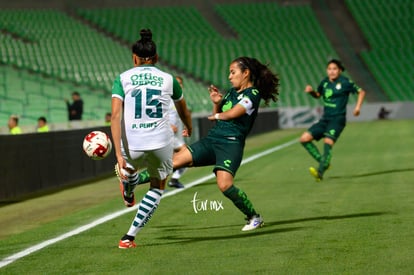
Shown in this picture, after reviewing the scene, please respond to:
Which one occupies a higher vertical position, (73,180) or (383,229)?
(383,229)

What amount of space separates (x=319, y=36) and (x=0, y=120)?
113ft

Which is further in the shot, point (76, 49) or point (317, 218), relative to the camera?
point (76, 49)

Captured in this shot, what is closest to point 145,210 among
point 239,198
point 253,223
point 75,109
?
point 239,198

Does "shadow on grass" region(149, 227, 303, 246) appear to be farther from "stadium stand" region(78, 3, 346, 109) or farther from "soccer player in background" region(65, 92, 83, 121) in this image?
"stadium stand" region(78, 3, 346, 109)

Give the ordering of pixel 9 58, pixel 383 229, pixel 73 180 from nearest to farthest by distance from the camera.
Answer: pixel 383 229 < pixel 73 180 < pixel 9 58

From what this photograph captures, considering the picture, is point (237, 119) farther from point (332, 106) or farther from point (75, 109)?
point (75, 109)

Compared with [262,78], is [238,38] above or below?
below

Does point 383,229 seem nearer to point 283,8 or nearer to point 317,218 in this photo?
point 317,218

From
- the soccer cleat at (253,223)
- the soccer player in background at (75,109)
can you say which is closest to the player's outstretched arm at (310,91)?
the soccer cleat at (253,223)

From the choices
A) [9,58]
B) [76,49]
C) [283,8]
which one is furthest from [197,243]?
[283,8]

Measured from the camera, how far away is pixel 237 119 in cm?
1027

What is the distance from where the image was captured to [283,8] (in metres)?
61.7

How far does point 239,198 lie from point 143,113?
1.78 meters

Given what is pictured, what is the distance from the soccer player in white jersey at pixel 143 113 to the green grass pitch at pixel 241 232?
0.85 metres
